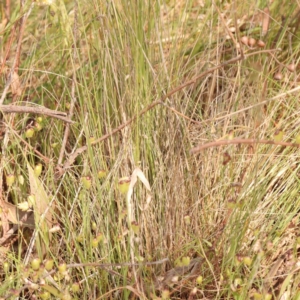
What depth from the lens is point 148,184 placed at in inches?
61.6

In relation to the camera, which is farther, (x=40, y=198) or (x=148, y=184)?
(x=40, y=198)

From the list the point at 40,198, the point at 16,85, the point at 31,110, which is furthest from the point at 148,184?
the point at 16,85

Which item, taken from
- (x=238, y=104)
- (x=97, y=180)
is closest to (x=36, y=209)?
(x=97, y=180)

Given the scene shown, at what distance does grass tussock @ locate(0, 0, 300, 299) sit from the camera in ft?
5.25

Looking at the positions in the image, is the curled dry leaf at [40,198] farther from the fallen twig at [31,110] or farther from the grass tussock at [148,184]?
the fallen twig at [31,110]

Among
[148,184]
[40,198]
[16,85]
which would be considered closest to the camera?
[148,184]

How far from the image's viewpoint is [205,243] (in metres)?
1.69

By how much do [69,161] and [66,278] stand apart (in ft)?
1.22

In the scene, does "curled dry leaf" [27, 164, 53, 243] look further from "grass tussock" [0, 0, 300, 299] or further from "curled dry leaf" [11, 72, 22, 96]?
"curled dry leaf" [11, 72, 22, 96]

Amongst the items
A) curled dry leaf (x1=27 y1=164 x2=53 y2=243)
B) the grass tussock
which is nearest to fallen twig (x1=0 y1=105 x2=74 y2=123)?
the grass tussock

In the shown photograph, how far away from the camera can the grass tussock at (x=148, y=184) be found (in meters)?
1.60

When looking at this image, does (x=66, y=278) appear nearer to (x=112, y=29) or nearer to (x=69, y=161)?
(x=69, y=161)

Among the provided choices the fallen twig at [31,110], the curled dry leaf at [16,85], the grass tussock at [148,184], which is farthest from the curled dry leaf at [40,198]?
the curled dry leaf at [16,85]

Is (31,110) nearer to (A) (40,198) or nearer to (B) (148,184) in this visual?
(A) (40,198)
